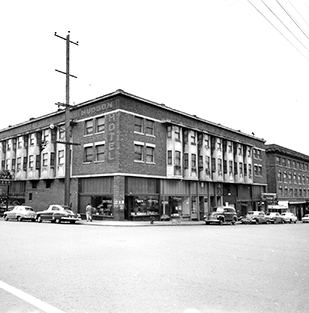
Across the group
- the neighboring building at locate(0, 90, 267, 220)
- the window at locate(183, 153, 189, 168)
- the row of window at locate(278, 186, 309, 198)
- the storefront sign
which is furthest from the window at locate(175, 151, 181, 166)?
the row of window at locate(278, 186, 309, 198)

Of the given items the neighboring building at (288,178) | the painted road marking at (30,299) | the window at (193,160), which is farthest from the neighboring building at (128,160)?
the painted road marking at (30,299)

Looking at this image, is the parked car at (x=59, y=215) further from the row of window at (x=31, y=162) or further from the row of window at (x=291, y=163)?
the row of window at (x=291, y=163)

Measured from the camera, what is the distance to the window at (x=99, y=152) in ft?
108

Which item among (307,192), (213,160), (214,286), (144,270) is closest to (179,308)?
(214,286)

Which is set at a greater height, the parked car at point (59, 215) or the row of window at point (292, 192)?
the row of window at point (292, 192)

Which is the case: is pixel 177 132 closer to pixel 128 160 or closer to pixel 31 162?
pixel 128 160

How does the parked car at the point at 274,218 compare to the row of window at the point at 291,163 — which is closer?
the parked car at the point at 274,218

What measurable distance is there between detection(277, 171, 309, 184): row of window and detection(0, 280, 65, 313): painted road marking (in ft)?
202

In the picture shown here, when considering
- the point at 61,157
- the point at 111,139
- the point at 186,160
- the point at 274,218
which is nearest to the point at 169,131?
the point at 186,160

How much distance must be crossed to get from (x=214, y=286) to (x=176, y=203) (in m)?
30.7

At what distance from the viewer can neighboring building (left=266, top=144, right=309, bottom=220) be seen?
61812 millimetres

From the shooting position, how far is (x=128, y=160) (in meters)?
31.9

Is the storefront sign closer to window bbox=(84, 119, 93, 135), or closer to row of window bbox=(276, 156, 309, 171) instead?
window bbox=(84, 119, 93, 135)

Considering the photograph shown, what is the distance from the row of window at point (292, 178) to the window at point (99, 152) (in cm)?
4064
